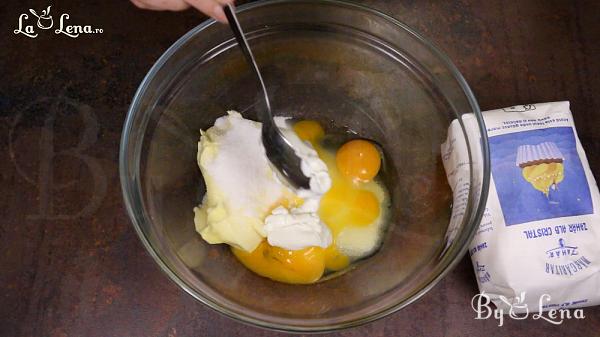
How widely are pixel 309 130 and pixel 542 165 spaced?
546mm

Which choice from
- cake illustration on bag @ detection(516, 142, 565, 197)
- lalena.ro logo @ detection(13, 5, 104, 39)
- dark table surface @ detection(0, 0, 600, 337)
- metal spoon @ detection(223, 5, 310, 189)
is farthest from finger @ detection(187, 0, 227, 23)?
cake illustration on bag @ detection(516, 142, 565, 197)

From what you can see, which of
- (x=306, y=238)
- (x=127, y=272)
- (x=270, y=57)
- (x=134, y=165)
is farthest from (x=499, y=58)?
(x=127, y=272)

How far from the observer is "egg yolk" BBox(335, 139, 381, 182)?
130 cm

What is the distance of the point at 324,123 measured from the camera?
138 centimetres

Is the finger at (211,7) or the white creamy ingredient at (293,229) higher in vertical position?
the finger at (211,7)

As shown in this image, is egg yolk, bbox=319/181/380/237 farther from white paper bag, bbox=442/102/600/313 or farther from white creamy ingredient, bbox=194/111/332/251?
white paper bag, bbox=442/102/600/313

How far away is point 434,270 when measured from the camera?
1.15m

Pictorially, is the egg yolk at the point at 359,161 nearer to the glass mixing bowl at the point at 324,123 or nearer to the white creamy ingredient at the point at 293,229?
the glass mixing bowl at the point at 324,123

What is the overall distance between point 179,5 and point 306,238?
1.90ft

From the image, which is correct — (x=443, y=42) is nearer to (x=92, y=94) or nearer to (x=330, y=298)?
(x=330, y=298)

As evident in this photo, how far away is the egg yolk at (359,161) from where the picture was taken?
1298mm

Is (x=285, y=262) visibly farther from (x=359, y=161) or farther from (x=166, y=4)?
(x=166, y=4)

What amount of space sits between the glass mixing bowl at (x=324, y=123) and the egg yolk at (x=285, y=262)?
0.02 metres

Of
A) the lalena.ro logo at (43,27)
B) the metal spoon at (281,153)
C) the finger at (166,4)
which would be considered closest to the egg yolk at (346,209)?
the metal spoon at (281,153)
